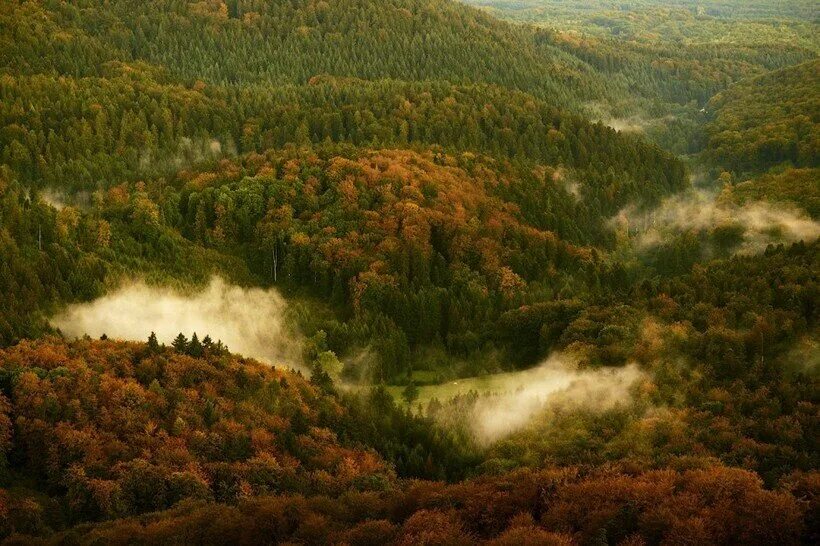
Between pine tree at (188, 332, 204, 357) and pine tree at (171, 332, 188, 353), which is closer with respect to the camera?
pine tree at (188, 332, 204, 357)

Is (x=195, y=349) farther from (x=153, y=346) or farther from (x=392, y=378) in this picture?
(x=392, y=378)

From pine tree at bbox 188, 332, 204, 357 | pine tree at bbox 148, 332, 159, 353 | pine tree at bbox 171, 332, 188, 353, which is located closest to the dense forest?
pine tree at bbox 188, 332, 204, 357

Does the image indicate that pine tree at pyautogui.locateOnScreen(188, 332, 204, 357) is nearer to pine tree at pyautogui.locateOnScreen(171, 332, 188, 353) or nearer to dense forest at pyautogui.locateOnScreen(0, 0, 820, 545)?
dense forest at pyautogui.locateOnScreen(0, 0, 820, 545)

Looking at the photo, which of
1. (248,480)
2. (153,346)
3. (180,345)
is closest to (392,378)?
(180,345)

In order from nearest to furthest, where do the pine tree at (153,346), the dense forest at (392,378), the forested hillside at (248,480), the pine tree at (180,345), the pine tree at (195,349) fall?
1. the forested hillside at (248,480)
2. the dense forest at (392,378)
3. the pine tree at (153,346)
4. the pine tree at (195,349)
5. the pine tree at (180,345)

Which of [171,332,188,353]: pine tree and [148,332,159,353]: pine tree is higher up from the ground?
[148,332,159,353]: pine tree

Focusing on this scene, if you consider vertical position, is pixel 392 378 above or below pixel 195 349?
below

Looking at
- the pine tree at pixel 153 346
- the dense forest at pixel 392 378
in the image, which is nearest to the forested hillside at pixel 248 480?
the pine tree at pixel 153 346

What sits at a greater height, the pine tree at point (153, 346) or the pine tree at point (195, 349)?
the pine tree at point (153, 346)

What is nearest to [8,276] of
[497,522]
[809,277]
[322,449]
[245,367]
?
[245,367]

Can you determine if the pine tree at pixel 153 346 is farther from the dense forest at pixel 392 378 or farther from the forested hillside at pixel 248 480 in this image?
the dense forest at pixel 392 378

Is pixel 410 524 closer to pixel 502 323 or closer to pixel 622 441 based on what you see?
pixel 622 441
